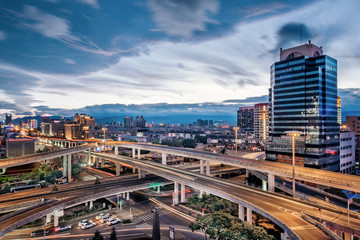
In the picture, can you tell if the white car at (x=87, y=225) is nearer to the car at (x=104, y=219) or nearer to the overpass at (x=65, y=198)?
the car at (x=104, y=219)

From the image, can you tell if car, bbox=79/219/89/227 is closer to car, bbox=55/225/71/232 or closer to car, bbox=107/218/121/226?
car, bbox=55/225/71/232

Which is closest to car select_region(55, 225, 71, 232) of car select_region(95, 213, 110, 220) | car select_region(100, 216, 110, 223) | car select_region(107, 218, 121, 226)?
car select_region(95, 213, 110, 220)

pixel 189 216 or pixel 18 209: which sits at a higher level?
pixel 18 209

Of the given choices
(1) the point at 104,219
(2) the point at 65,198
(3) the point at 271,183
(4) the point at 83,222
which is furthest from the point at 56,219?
(3) the point at 271,183

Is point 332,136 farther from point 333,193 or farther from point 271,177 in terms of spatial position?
point 271,177

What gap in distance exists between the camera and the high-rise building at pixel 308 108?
94.8 m

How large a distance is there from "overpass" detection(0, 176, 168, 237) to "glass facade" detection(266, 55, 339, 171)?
6347 cm

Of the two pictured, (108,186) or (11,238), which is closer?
(11,238)

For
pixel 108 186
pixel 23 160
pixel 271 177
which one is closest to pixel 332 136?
pixel 271 177

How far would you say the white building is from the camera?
103m

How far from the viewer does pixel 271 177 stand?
186 ft

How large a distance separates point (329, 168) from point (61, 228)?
10233 centimetres

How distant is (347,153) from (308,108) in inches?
1319

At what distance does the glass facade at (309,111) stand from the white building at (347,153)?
566 cm
